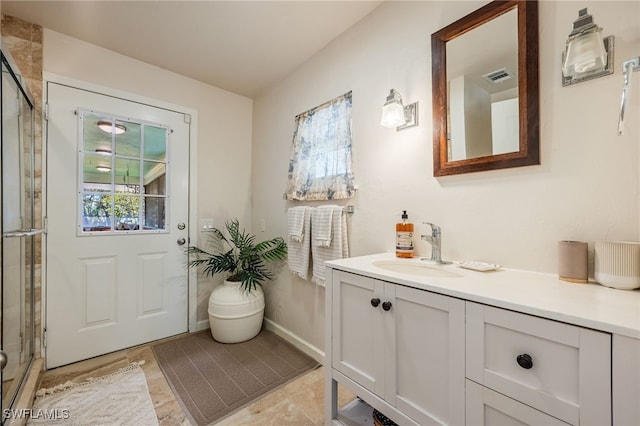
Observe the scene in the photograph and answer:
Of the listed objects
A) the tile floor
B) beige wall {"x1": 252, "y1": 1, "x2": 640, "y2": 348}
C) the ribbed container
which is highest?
beige wall {"x1": 252, "y1": 1, "x2": 640, "y2": 348}

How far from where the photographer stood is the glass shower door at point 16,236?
1.28 metres

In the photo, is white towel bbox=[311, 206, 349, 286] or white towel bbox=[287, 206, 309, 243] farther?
white towel bbox=[287, 206, 309, 243]

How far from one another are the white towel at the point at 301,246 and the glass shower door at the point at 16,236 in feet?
4.93

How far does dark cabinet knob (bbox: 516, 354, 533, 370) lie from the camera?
2.19 ft

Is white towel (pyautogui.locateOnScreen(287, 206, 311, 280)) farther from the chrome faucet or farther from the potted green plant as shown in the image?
the chrome faucet

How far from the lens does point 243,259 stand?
2.26m

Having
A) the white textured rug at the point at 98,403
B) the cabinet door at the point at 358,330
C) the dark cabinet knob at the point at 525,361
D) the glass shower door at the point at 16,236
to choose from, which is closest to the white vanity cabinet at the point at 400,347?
the cabinet door at the point at 358,330

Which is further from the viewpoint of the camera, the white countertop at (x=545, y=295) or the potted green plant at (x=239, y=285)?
the potted green plant at (x=239, y=285)

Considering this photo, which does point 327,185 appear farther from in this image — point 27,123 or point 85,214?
point 27,123

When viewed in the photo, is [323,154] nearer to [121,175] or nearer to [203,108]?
[203,108]

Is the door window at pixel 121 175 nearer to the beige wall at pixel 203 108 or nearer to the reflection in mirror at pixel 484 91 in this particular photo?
the beige wall at pixel 203 108

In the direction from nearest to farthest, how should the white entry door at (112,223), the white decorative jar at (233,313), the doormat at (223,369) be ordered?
1. the doormat at (223,369)
2. the white entry door at (112,223)
3. the white decorative jar at (233,313)

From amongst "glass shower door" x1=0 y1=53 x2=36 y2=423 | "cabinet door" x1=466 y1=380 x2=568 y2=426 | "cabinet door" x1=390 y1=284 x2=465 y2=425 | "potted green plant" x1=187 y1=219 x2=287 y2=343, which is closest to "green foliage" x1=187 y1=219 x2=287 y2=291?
"potted green plant" x1=187 y1=219 x2=287 y2=343

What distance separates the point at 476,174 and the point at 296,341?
1819 millimetres
